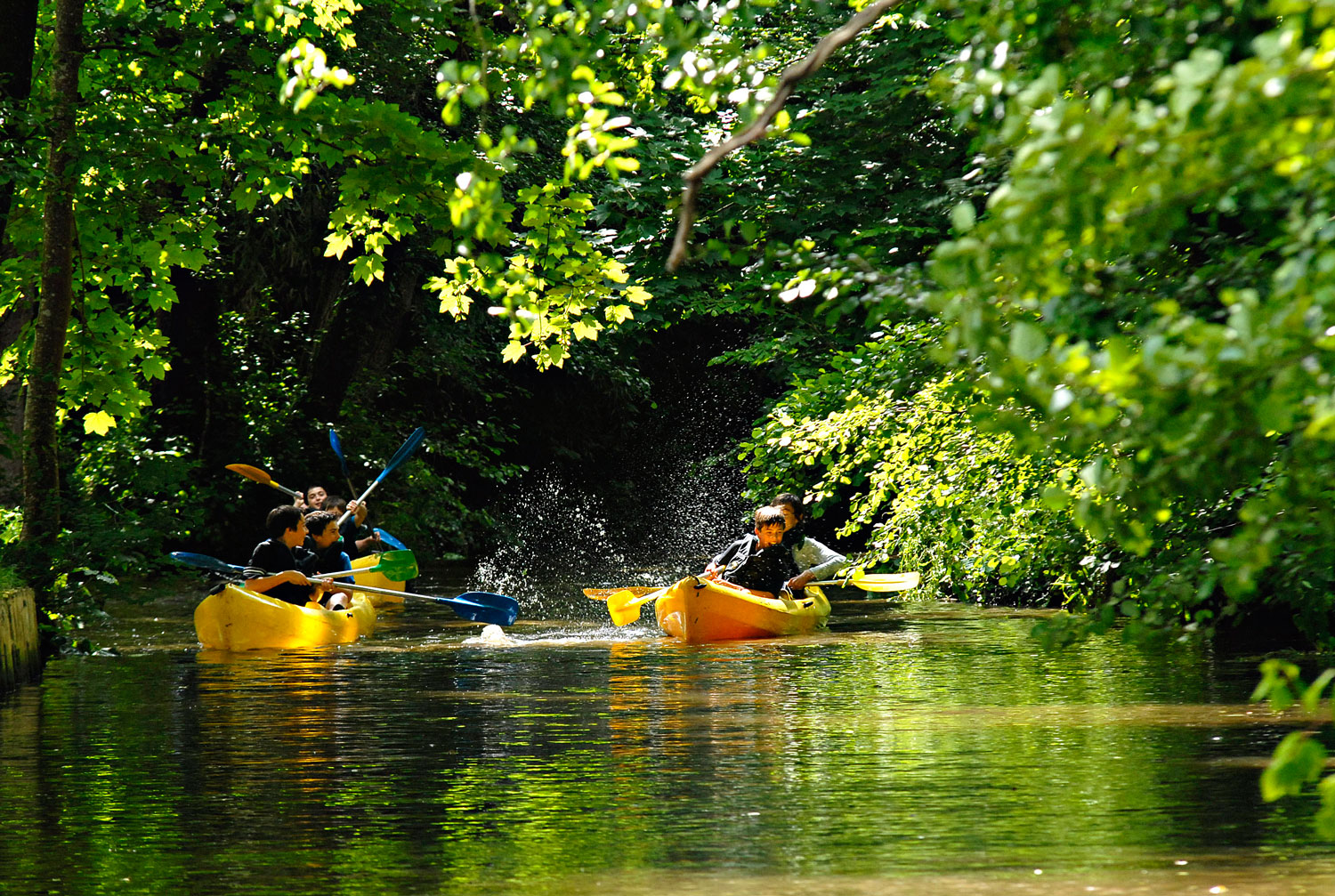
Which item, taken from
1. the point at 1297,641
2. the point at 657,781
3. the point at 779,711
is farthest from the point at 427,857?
the point at 1297,641

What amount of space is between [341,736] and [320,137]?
170 inches

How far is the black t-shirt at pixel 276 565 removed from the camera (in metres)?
14.3

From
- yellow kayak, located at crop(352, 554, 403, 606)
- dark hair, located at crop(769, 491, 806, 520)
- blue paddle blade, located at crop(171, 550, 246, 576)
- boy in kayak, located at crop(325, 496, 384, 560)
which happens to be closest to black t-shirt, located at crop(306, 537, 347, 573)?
yellow kayak, located at crop(352, 554, 403, 606)

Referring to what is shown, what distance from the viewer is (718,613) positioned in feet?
45.7

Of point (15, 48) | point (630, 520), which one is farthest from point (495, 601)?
point (630, 520)

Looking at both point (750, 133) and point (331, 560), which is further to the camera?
point (331, 560)

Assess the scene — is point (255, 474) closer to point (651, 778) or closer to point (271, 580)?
point (271, 580)

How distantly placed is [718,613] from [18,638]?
18.4ft

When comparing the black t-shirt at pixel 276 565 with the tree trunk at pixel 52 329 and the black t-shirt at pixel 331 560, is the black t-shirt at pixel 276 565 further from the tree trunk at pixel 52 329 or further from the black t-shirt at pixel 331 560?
the tree trunk at pixel 52 329

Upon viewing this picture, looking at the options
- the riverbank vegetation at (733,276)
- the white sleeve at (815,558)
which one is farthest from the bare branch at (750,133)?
the white sleeve at (815,558)

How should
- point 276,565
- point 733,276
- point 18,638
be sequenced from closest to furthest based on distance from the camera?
point 18,638, point 276,565, point 733,276

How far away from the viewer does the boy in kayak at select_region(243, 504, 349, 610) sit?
14.1 m

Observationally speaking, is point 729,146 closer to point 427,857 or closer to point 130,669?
point 427,857

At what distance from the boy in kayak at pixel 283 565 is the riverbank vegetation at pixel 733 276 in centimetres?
121
